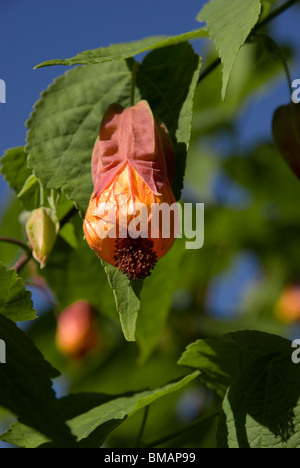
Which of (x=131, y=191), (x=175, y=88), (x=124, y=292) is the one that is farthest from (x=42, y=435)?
(x=175, y=88)

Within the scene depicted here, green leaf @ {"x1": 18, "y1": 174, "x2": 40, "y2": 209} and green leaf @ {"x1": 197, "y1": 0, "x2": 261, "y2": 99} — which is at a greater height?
green leaf @ {"x1": 197, "y1": 0, "x2": 261, "y2": 99}

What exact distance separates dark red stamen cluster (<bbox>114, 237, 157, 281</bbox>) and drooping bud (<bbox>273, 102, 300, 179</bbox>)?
0.97 feet

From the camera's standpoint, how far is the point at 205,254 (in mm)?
1821

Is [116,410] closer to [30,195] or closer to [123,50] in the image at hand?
[30,195]

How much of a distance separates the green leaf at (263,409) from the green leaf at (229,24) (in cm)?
32

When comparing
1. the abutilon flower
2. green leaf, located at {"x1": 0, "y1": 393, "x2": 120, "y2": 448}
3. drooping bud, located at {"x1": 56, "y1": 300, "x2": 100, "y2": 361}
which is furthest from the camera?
drooping bud, located at {"x1": 56, "y1": 300, "x2": 100, "y2": 361}

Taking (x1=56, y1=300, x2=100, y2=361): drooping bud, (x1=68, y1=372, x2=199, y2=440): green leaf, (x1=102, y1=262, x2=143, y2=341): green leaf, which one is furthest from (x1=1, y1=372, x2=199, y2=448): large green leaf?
(x1=56, y1=300, x2=100, y2=361): drooping bud

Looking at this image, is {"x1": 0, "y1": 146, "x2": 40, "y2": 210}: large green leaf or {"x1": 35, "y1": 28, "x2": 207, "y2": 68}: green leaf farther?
{"x1": 0, "y1": 146, "x2": 40, "y2": 210}: large green leaf

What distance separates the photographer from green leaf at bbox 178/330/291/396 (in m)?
0.87

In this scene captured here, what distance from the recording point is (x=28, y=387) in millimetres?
823

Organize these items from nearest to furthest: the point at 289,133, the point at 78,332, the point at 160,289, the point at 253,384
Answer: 1. the point at 253,384
2. the point at 289,133
3. the point at 160,289
4. the point at 78,332

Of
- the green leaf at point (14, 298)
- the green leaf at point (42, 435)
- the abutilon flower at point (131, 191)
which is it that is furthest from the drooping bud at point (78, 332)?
the abutilon flower at point (131, 191)

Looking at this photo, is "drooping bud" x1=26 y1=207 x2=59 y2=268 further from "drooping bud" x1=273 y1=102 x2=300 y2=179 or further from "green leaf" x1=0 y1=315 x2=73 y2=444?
"drooping bud" x1=273 y1=102 x2=300 y2=179

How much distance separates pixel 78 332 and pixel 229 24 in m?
1.12
